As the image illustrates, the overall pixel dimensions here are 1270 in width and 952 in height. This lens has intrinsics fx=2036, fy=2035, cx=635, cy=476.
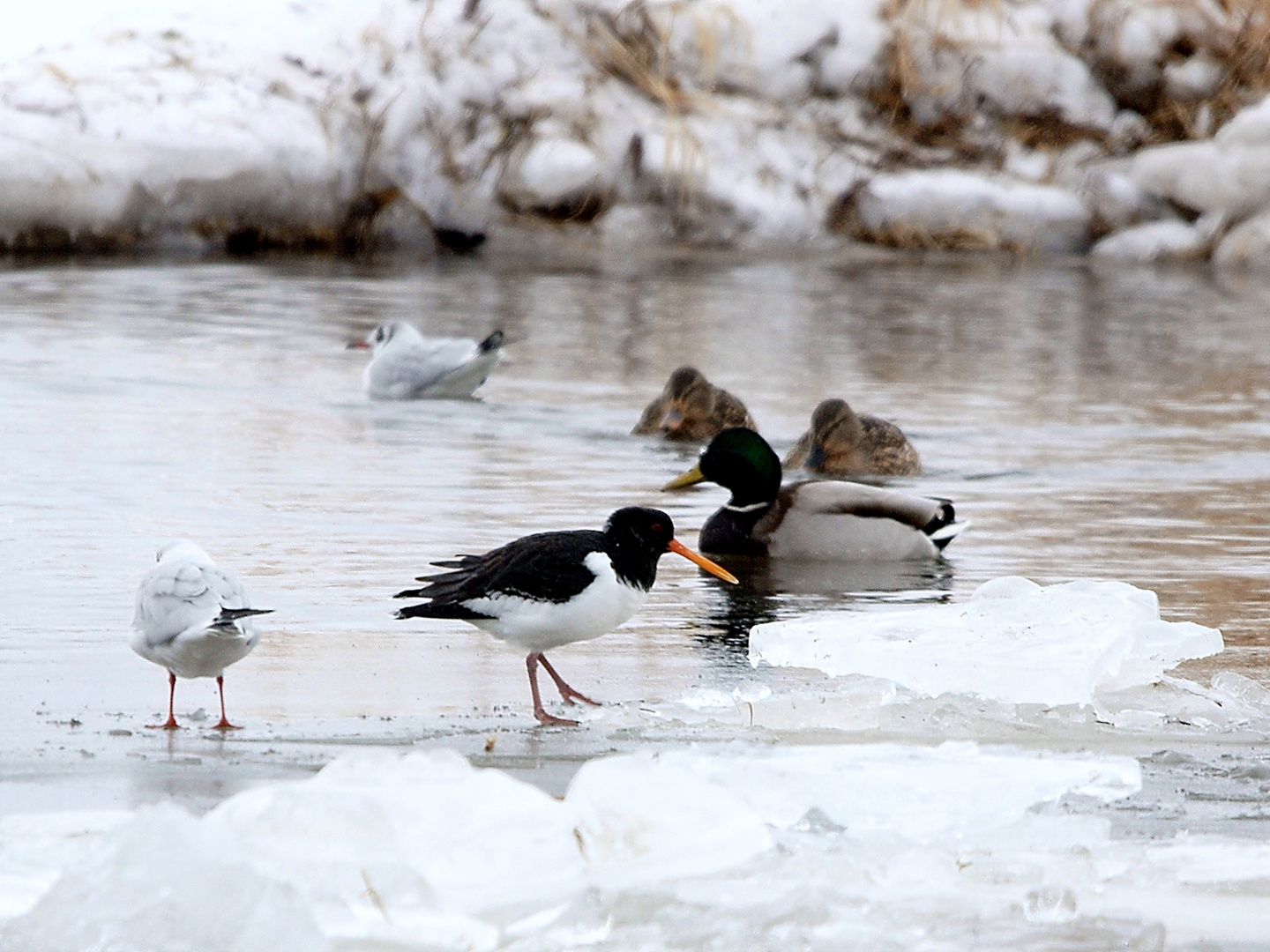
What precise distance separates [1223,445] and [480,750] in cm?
737

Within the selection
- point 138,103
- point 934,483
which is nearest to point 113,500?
point 934,483

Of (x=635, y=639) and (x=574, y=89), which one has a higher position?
(x=574, y=89)

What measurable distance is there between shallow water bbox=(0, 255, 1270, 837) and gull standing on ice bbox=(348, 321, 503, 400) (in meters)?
0.16

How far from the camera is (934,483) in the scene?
10398 mm

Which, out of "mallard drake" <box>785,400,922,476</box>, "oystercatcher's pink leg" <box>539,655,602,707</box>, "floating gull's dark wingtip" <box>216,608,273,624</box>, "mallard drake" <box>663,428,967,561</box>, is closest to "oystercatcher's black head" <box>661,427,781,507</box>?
"mallard drake" <box>663,428,967,561</box>

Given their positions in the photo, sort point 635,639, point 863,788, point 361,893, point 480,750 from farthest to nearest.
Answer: point 635,639, point 480,750, point 863,788, point 361,893

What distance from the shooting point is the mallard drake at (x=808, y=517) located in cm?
834

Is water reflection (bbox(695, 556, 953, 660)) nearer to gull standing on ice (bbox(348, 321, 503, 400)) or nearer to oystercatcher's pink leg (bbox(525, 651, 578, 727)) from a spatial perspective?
oystercatcher's pink leg (bbox(525, 651, 578, 727))

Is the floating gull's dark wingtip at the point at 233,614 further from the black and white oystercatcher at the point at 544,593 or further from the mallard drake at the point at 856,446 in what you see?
the mallard drake at the point at 856,446

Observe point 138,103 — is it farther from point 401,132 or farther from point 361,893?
point 361,893

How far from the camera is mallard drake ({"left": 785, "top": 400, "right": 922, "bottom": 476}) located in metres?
10.6

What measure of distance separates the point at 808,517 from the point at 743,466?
Answer: 0.35m

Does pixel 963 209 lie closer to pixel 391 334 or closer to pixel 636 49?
pixel 636 49

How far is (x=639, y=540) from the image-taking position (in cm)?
602
